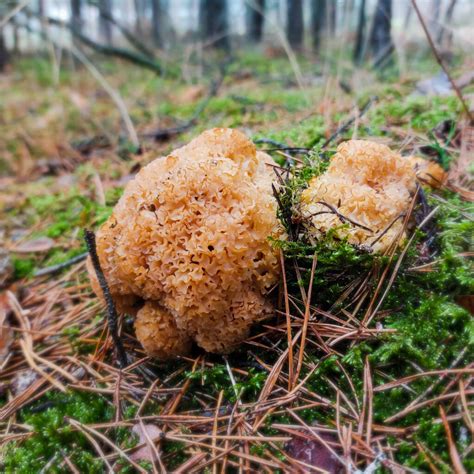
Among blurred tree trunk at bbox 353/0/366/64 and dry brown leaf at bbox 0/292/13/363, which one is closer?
dry brown leaf at bbox 0/292/13/363

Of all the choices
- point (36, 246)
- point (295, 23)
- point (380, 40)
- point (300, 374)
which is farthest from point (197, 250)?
point (295, 23)

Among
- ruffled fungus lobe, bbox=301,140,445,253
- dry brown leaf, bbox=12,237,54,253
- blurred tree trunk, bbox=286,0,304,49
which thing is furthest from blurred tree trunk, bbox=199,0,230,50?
ruffled fungus lobe, bbox=301,140,445,253

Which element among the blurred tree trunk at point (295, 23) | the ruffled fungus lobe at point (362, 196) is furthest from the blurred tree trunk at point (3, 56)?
the ruffled fungus lobe at point (362, 196)

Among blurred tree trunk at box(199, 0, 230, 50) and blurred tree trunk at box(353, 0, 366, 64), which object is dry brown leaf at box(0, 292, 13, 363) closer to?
blurred tree trunk at box(353, 0, 366, 64)

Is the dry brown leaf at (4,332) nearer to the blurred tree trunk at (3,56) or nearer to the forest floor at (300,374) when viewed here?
the forest floor at (300,374)

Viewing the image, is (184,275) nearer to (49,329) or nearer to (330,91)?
(49,329)

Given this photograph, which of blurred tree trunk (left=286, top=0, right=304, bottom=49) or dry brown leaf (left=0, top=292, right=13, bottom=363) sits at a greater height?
blurred tree trunk (left=286, top=0, right=304, bottom=49)

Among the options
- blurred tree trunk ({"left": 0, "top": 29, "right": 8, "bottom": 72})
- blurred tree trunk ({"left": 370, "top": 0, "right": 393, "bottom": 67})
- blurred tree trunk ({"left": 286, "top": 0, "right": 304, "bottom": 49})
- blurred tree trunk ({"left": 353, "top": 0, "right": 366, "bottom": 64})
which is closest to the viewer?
blurred tree trunk ({"left": 370, "top": 0, "right": 393, "bottom": 67})

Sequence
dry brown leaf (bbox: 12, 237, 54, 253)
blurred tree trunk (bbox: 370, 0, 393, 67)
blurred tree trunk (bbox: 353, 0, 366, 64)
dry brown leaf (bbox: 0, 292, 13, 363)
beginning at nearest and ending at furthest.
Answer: dry brown leaf (bbox: 0, 292, 13, 363)
dry brown leaf (bbox: 12, 237, 54, 253)
blurred tree trunk (bbox: 370, 0, 393, 67)
blurred tree trunk (bbox: 353, 0, 366, 64)
